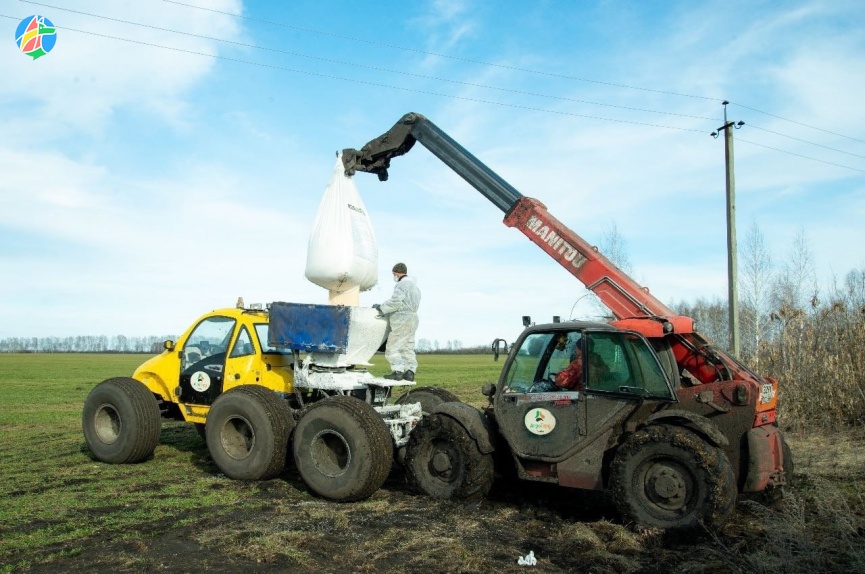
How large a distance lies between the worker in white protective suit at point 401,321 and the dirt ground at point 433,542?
2065 millimetres

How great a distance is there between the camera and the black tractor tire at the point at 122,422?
9.38 meters

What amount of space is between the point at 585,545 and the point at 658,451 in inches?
40.2

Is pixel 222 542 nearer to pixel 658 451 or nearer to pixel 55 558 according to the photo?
pixel 55 558

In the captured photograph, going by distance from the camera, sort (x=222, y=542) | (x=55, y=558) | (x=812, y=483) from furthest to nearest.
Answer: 1. (x=812, y=483)
2. (x=222, y=542)
3. (x=55, y=558)

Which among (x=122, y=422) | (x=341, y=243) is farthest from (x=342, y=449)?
(x=122, y=422)

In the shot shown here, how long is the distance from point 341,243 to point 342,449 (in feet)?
8.49

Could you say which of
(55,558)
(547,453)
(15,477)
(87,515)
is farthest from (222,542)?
(15,477)

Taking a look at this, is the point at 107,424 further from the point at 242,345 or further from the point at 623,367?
the point at 623,367

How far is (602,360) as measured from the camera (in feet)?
22.5

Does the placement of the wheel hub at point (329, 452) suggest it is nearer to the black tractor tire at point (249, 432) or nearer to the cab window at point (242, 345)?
the black tractor tire at point (249, 432)

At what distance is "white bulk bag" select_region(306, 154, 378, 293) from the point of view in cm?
909

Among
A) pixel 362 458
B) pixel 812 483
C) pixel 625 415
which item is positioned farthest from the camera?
pixel 812 483

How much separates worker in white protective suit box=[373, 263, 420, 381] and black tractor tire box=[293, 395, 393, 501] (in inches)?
52.1

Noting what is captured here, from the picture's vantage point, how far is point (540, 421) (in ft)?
22.8
